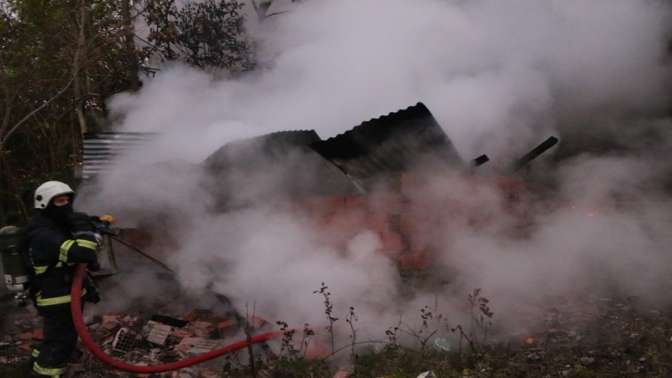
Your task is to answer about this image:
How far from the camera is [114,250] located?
241 inches

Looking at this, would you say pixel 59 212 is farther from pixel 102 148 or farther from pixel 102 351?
pixel 102 148

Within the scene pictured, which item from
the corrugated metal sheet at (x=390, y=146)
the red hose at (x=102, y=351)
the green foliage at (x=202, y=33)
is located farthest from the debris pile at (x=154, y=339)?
the green foliage at (x=202, y=33)

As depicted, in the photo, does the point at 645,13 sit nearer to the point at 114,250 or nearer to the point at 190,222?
the point at 190,222

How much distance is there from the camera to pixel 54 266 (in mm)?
4211

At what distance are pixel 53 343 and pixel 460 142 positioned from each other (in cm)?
367

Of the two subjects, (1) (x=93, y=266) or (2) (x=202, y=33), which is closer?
(1) (x=93, y=266)

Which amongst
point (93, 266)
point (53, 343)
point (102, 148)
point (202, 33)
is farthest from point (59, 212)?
point (202, 33)

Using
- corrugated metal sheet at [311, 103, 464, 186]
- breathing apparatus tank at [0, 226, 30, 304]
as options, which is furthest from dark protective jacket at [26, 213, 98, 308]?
corrugated metal sheet at [311, 103, 464, 186]

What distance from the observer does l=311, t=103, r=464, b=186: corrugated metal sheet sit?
4867 mm

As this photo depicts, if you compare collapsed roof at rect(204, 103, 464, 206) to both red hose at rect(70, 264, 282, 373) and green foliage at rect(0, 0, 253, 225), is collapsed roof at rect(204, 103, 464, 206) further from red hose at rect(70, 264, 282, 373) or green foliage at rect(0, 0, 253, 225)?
green foliage at rect(0, 0, 253, 225)

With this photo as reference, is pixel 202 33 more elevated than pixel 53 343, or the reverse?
pixel 202 33

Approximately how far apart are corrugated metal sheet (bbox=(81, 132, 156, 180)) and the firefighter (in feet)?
6.85

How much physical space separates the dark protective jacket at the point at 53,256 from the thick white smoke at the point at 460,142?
1.47 metres

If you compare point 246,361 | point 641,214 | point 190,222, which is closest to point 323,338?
point 246,361
